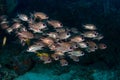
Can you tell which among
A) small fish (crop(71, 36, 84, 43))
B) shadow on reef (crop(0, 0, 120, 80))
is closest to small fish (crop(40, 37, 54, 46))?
small fish (crop(71, 36, 84, 43))

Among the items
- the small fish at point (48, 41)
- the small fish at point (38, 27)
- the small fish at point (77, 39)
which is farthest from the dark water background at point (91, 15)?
the small fish at point (38, 27)

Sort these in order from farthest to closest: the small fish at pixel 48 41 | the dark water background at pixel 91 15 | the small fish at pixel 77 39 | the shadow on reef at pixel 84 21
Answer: the dark water background at pixel 91 15, the shadow on reef at pixel 84 21, the small fish at pixel 77 39, the small fish at pixel 48 41

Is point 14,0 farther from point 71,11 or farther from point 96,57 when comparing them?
point 96,57

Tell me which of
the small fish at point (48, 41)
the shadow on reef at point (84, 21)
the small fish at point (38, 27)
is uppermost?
the small fish at point (38, 27)

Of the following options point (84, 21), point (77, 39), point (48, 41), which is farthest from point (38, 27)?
point (84, 21)

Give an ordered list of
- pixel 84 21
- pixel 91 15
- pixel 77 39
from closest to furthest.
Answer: pixel 77 39 < pixel 84 21 < pixel 91 15

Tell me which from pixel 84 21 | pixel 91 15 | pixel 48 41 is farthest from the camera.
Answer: pixel 91 15

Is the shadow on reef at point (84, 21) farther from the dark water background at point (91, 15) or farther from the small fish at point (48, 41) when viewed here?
the small fish at point (48, 41)

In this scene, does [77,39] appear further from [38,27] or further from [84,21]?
[84,21]
